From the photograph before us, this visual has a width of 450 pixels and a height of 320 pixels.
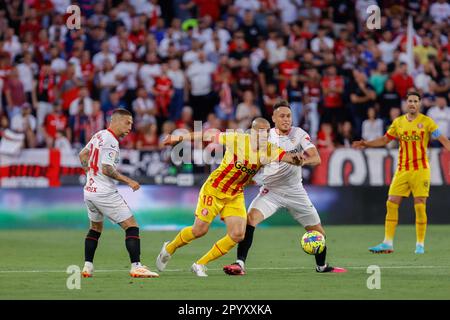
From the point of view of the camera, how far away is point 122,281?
39.0 ft

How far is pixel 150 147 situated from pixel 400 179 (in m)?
7.34

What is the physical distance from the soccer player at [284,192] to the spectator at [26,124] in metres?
10.8

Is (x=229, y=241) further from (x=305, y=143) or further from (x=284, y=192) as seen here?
(x=305, y=143)

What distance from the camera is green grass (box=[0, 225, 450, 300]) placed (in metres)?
10.7

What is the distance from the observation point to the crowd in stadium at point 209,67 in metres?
23.6

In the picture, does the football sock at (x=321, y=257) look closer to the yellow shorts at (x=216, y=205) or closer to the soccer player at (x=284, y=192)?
the soccer player at (x=284, y=192)

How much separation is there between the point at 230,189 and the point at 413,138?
4552 millimetres

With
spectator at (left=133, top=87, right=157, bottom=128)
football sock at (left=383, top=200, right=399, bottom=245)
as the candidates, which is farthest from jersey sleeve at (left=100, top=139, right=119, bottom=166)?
spectator at (left=133, top=87, right=157, bottom=128)

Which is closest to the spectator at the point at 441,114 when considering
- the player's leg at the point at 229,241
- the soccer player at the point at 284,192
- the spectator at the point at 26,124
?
the spectator at the point at 26,124

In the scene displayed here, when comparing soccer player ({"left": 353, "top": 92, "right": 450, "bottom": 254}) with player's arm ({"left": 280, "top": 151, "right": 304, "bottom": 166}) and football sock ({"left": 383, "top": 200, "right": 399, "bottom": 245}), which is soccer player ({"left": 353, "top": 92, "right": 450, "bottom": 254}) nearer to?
football sock ({"left": 383, "top": 200, "right": 399, "bottom": 245})

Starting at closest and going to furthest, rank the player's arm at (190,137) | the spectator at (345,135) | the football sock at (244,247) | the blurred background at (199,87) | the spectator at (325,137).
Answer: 1. the player's arm at (190,137)
2. the football sock at (244,247)
3. the blurred background at (199,87)
4. the spectator at (325,137)
5. the spectator at (345,135)

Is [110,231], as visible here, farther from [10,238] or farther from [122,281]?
[122,281]

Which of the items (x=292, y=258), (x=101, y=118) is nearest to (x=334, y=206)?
(x=101, y=118)

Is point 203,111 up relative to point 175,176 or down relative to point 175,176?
up
